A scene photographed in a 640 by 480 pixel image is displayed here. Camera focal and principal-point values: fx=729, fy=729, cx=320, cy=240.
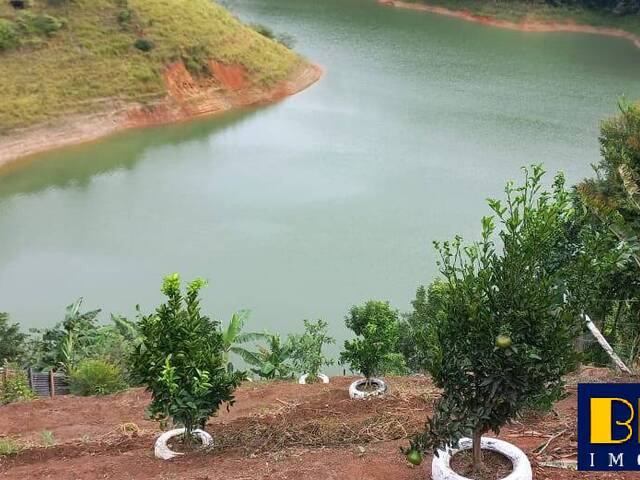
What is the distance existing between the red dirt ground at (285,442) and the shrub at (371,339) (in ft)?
2.20

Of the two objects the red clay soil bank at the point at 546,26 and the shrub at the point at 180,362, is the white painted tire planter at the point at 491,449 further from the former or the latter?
the red clay soil bank at the point at 546,26

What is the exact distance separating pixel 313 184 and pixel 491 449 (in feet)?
50.9

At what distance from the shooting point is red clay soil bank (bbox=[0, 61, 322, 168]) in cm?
2291

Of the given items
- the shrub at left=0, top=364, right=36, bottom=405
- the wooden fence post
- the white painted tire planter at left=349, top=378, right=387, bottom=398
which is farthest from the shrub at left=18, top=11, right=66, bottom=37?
the white painted tire planter at left=349, top=378, right=387, bottom=398

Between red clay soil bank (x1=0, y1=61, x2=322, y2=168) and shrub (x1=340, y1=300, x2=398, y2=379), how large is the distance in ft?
53.7

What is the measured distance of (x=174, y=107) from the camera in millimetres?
26031

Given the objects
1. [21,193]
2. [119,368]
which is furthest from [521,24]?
[119,368]

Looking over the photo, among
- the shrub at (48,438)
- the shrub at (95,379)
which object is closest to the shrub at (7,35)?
the shrub at (95,379)

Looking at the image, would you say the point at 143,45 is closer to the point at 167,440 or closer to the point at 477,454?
the point at 167,440

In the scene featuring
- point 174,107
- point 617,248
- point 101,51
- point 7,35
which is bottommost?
point 174,107

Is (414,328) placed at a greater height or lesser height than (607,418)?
lesser

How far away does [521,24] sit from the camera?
130ft

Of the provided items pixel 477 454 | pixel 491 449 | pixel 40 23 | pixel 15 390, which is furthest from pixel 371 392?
pixel 40 23

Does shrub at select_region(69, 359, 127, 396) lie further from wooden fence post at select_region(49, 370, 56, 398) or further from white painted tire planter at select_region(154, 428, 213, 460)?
white painted tire planter at select_region(154, 428, 213, 460)
